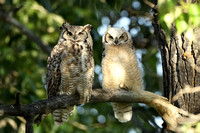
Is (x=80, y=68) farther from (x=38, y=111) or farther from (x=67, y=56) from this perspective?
(x=38, y=111)

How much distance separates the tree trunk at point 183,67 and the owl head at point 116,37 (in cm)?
97

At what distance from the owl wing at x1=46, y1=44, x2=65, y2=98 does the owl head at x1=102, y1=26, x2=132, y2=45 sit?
2.73 ft

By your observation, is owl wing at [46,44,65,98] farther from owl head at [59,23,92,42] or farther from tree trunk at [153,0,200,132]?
tree trunk at [153,0,200,132]

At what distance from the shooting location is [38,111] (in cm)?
266

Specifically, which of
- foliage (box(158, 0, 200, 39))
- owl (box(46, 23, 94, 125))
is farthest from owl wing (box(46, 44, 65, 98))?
foliage (box(158, 0, 200, 39))

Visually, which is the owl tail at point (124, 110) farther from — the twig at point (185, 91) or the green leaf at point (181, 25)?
the green leaf at point (181, 25)

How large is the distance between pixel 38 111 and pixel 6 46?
4.00 meters

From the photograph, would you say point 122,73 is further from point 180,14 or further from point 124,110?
point 180,14

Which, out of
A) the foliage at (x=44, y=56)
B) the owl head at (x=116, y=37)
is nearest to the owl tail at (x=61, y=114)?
the owl head at (x=116, y=37)

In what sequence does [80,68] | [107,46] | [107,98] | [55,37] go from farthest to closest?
[55,37] < [107,46] < [80,68] < [107,98]

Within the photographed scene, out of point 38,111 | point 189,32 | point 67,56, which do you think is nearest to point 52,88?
point 67,56

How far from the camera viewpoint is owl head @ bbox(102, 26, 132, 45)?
438 centimetres

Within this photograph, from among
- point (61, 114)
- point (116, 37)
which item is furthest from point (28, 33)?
point (61, 114)

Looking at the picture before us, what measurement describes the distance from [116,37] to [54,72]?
40.2 inches
